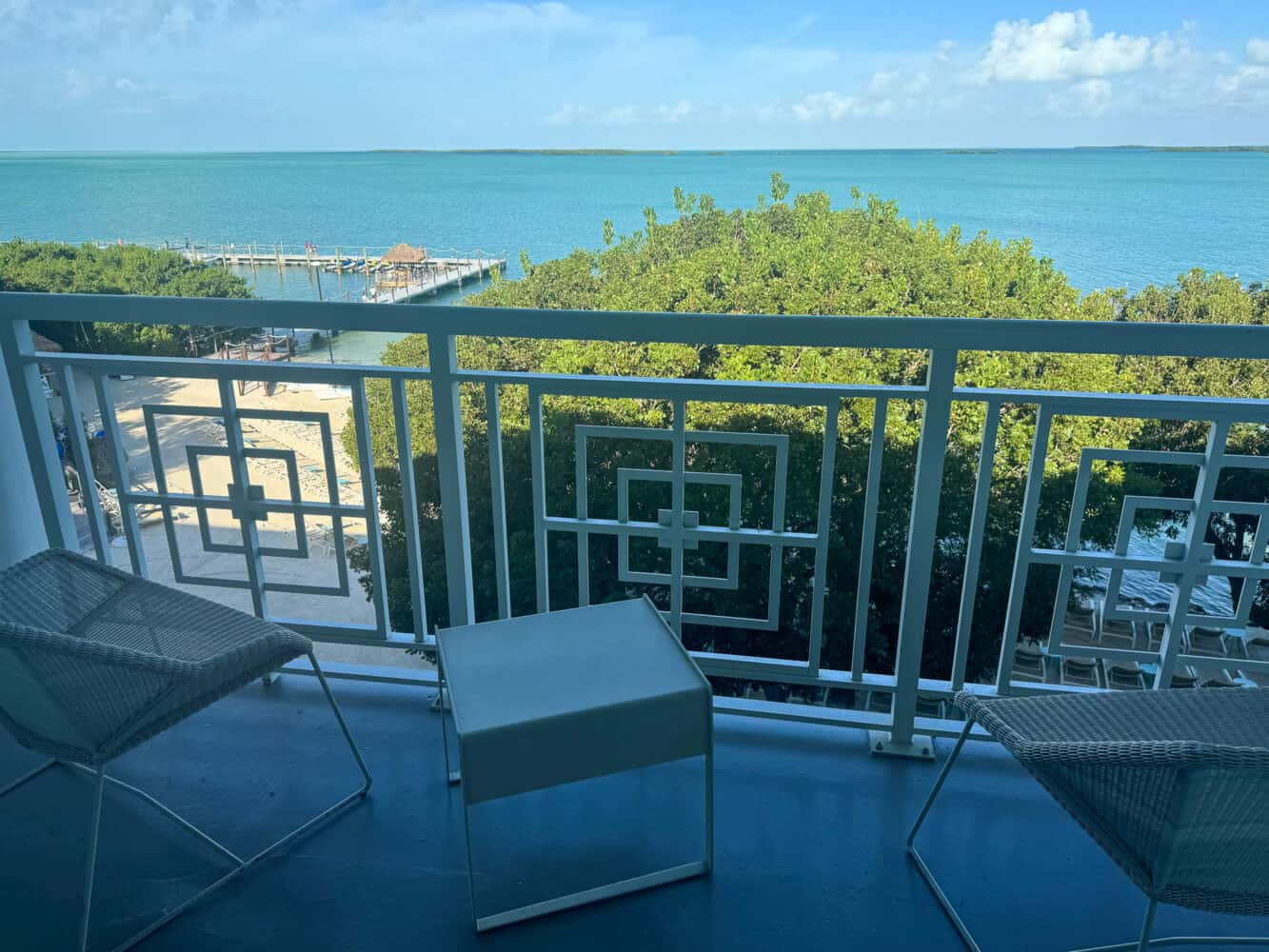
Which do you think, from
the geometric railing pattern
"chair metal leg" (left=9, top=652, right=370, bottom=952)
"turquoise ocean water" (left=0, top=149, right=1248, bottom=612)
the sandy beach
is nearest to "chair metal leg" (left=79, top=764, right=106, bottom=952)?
"chair metal leg" (left=9, top=652, right=370, bottom=952)

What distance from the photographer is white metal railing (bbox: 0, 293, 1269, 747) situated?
1.97m

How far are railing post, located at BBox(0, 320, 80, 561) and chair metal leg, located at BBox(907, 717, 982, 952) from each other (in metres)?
2.36

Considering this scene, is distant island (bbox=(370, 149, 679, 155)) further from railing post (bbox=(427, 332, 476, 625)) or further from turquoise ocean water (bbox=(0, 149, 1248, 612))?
railing post (bbox=(427, 332, 476, 625))

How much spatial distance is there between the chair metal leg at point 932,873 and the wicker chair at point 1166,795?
16 centimetres

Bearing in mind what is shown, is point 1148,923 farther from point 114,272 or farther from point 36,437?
point 114,272

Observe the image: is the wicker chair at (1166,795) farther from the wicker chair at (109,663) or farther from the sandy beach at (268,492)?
the sandy beach at (268,492)

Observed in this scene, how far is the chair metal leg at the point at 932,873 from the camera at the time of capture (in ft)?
5.62

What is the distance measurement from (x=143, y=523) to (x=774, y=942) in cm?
2611

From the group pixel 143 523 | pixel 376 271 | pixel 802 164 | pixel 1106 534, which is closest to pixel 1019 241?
pixel 802 164

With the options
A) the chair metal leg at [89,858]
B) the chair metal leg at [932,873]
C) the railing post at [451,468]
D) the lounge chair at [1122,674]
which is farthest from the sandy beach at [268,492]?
the chair metal leg at [932,873]

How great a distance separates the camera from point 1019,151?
3769 cm

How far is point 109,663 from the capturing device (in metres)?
1.53

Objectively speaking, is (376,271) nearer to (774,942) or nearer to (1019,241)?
(1019,241)

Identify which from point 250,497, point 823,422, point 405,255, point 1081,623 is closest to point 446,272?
point 405,255
